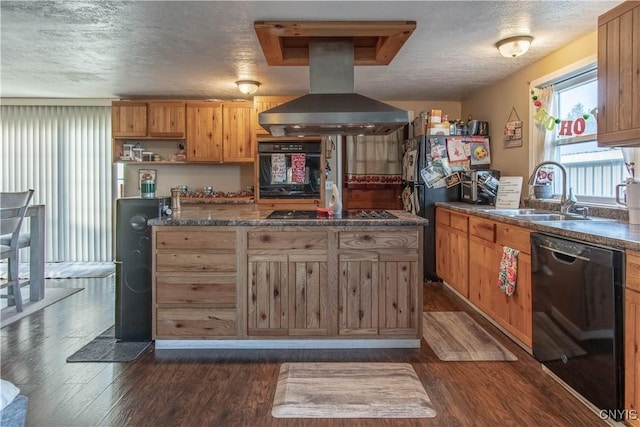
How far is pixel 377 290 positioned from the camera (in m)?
2.88

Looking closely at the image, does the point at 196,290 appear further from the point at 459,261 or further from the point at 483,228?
the point at 459,261

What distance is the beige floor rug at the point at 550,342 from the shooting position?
Answer: 7.27 ft

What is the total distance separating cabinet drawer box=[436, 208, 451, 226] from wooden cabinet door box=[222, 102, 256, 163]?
2393 mm

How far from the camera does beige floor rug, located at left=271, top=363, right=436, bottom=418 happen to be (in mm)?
2094

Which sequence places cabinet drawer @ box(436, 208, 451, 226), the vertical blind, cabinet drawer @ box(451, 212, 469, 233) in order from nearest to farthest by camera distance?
cabinet drawer @ box(451, 212, 469, 233) < cabinet drawer @ box(436, 208, 451, 226) < the vertical blind

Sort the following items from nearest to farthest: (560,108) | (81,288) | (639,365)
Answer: (639,365) < (560,108) < (81,288)

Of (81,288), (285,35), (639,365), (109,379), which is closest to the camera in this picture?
(639,365)

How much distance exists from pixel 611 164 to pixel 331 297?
89.3 inches

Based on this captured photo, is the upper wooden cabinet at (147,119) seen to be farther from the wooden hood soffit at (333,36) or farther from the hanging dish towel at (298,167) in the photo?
the wooden hood soffit at (333,36)

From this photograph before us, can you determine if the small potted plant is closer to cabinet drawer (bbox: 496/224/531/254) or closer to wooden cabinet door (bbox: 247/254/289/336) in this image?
cabinet drawer (bbox: 496/224/531/254)

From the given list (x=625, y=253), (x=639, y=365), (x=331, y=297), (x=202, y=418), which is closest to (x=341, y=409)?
(x=202, y=418)

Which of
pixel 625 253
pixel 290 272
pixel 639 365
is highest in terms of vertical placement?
pixel 625 253

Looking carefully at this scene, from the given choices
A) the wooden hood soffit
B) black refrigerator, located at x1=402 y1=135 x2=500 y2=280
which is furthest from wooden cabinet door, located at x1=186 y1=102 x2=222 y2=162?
black refrigerator, located at x1=402 y1=135 x2=500 y2=280

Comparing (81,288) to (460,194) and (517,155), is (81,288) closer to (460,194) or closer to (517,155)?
(460,194)
